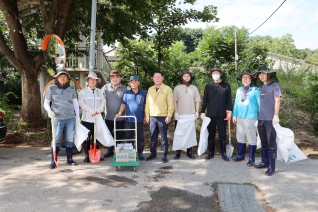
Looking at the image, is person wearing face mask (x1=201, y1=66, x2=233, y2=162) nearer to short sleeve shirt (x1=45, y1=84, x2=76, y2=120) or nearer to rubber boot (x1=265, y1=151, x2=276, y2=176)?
rubber boot (x1=265, y1=151, x2=276, y2=176)

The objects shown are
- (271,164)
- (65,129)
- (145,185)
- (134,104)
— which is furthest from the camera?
(134,104)

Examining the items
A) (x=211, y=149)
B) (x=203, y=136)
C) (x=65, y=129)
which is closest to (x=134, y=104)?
(x=65, y=129)

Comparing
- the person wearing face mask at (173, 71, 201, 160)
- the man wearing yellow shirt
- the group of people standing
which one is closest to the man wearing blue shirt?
the group of people standing

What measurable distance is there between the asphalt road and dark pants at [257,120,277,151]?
0.51m

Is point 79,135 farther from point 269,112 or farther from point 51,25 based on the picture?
point 51,25

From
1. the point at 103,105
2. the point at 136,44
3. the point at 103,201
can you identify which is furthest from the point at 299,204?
the point at 136,44

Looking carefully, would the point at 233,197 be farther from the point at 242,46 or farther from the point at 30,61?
the point at 242,46

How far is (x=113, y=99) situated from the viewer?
5824 millimetres

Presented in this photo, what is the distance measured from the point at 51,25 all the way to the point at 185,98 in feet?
16.5

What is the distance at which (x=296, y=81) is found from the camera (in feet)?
36.8

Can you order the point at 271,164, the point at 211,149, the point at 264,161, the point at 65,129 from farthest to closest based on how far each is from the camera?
the point at 211,149
the point at 65,129
the point at 264,161
the point at 271,164

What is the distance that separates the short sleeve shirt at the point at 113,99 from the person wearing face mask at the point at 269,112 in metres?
2.77

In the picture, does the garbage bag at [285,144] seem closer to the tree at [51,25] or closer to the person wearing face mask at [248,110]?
the person wearing face mask at [248,110]

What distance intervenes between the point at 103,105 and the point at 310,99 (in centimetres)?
606
